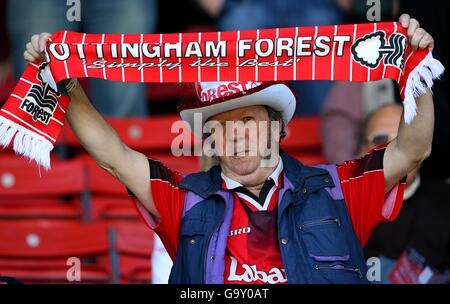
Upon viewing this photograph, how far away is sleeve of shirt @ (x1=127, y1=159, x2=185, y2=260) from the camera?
306cm

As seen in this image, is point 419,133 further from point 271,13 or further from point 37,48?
point 271,13

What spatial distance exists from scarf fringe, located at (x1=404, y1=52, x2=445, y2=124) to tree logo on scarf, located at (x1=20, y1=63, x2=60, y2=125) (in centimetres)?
110

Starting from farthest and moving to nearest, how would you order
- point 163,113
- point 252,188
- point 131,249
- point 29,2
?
point 163,113
point 29,2
point 131,249
point 252,188

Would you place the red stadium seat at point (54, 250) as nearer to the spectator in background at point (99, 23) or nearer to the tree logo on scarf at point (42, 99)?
the spectator in background at point (99, 23)

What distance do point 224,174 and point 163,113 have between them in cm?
285

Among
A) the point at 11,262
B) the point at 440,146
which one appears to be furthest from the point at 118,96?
the point at 440,146

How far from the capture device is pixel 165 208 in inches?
120

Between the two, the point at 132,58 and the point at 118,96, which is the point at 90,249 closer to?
the point at 118,96

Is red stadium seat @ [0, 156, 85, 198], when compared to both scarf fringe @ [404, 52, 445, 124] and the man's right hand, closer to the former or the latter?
the man's right hand

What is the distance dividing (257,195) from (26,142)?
0.77 metres

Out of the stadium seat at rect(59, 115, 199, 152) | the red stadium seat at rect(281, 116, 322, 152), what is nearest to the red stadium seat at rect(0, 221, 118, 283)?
the stadium seat at rect(59, 115, 199, 152)

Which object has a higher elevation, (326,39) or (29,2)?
(29,2)

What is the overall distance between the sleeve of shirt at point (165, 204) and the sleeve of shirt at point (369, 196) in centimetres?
55

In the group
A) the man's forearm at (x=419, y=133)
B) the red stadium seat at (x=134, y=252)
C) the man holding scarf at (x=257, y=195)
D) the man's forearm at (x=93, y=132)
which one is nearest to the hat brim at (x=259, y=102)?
the man holding scarf at (x=257, y=195)
